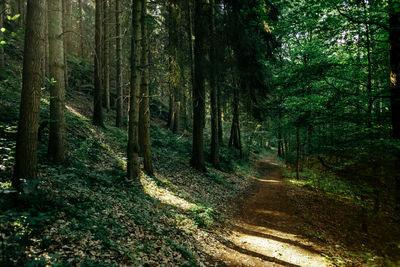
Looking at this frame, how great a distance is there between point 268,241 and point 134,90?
6.65 metres

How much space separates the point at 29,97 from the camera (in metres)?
4.46

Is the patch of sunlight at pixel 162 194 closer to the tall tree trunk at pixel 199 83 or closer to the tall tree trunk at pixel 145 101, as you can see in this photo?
the tall tree trunk at pixel 145 101

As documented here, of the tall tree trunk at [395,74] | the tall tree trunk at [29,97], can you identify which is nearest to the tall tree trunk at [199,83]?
the tall tree trunk at [29,97]

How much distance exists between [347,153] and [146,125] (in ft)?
23.8

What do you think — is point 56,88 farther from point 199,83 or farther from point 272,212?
point 272,212

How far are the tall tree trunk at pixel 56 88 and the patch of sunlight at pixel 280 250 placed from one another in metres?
6.27

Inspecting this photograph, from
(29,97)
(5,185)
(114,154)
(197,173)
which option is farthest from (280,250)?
(114,154)

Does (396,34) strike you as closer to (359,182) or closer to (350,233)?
(359,182)

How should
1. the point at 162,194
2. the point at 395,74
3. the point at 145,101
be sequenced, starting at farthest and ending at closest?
the point at 145,101 → the point at 162,194 → the point at 395,74

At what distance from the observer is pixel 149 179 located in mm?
8820

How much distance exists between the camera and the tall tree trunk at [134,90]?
7.63 m

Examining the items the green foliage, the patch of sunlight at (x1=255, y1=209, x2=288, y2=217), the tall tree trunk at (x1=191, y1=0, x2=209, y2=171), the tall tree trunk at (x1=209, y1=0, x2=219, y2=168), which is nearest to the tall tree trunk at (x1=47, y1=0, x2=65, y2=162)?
the tall tree trunk at (x1=209, y1=0, x2=219, y2=168)

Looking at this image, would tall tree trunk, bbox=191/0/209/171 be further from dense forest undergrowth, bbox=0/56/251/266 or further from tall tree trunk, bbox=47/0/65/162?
tall tree trunk, bbox=47/0/65/162

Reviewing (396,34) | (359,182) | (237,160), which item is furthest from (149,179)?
(237,160)
